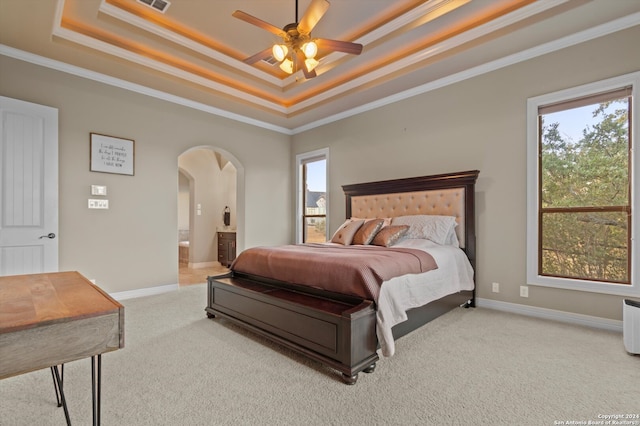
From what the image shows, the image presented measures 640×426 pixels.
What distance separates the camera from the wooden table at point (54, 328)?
0.84 metres

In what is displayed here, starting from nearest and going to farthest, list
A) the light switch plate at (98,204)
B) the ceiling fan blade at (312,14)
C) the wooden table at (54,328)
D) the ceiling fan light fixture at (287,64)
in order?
the wooden table at (54,328) → the ceiling fan blade at (312,14) → the ceiling fan light fixture at (287,64) → the light switch plate at (98,204)

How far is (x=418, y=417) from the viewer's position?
1650 mm

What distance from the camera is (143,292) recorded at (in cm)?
425

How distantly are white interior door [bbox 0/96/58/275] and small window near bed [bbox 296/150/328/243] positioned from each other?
372 cm

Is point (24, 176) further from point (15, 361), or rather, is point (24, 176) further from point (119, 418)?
point (15, 361)

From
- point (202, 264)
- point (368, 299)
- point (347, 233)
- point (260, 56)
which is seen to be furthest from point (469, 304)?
point (202, 264)

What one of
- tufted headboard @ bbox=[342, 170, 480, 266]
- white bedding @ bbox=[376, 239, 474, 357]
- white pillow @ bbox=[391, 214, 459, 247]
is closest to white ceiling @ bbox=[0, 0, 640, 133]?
tufted headboard @ bbox=[342, 170, 480, 266]

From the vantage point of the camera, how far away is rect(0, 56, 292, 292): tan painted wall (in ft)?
11.9

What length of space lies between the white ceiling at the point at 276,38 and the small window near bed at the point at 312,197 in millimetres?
1580

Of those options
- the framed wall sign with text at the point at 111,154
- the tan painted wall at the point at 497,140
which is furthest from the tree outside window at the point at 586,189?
the framed wall sign with text at the point at 111,154

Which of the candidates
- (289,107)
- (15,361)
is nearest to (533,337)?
(15,361)

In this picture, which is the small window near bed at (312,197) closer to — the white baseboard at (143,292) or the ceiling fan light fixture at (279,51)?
the white baseboard at (143,292)

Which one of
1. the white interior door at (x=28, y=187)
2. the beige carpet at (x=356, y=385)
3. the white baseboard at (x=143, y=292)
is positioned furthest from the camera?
the white baseboard at (x=143, y=292)

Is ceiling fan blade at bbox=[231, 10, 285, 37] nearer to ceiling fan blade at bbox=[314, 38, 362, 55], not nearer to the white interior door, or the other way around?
ceiling fan blade at bbox=[314, 38, 362, 55]
